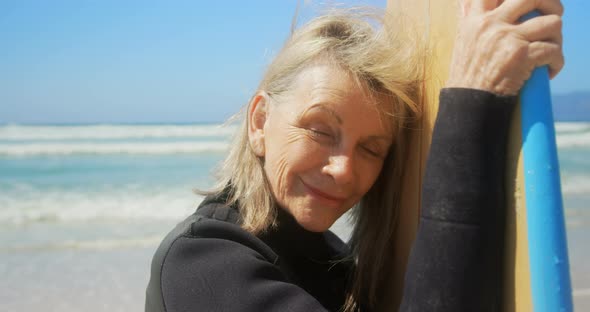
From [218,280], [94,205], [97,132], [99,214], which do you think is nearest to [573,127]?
[94,205]

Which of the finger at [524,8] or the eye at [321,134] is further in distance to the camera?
the eye at [321,134]

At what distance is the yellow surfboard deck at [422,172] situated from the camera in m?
0.98

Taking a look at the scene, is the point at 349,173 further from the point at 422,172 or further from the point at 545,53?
the point at 545,53

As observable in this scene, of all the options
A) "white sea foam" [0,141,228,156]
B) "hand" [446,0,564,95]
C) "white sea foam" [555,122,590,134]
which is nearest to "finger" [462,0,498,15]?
"hand" [446,0,564,95]

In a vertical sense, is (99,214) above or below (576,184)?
above

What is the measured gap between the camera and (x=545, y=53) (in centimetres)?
95

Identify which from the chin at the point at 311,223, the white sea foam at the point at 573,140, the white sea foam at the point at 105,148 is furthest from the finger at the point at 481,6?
the white sea foam at the point at 573,140

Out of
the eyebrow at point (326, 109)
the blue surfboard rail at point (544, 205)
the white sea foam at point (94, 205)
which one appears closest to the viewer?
the blue surfboard rail at point (544, 205)

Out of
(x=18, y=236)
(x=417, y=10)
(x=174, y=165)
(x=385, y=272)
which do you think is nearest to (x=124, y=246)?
(x=18, y=236)

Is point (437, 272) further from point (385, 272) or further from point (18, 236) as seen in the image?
point (18, 236)

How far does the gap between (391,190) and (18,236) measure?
20.6 feet

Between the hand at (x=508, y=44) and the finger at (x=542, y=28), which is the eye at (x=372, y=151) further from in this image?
the finger at (x=542, y=28)

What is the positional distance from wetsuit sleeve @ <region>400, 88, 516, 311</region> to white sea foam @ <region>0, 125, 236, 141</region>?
2079 centimetres

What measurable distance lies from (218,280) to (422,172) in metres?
0.64
